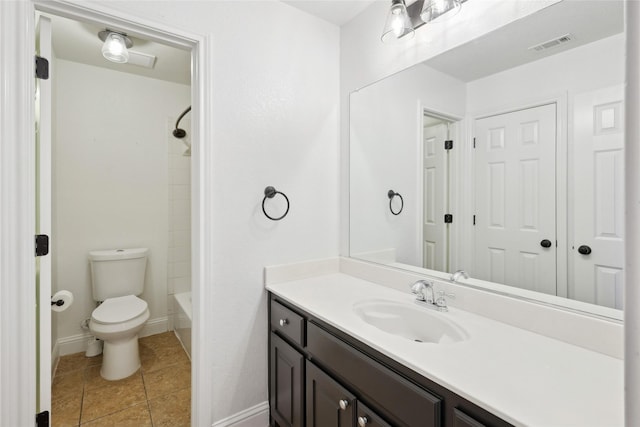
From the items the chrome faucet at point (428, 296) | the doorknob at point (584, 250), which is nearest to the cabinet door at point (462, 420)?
the chrome faucet at point (428, 296)

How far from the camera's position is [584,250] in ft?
3.44

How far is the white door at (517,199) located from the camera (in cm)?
113

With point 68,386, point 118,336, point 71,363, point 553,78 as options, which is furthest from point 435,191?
point 71,363

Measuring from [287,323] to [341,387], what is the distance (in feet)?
1.44

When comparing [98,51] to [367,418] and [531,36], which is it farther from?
[367,418]

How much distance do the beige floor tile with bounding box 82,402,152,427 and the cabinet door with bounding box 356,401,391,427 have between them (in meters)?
1.40

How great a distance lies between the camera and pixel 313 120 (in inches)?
75.0

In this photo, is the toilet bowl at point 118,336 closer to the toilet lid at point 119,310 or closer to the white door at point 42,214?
the toilet lid at point 119,310

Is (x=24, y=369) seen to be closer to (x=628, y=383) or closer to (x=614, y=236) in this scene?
(x=628, y=383)

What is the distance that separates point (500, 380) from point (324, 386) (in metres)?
0.68

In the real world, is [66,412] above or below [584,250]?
below

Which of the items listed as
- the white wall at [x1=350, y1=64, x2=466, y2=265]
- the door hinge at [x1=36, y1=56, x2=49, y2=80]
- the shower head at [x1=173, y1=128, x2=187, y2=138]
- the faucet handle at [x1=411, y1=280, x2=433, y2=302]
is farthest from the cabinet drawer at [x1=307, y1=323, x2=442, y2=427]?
the shower head at [x1=173, y1=128, x2=187, y2=138]

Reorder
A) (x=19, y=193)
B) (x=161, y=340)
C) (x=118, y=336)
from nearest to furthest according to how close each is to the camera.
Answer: (x=19, y=193)
(x=118, y=336)
(x=161, y=340)

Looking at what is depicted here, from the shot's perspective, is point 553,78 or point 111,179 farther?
point 111,179
